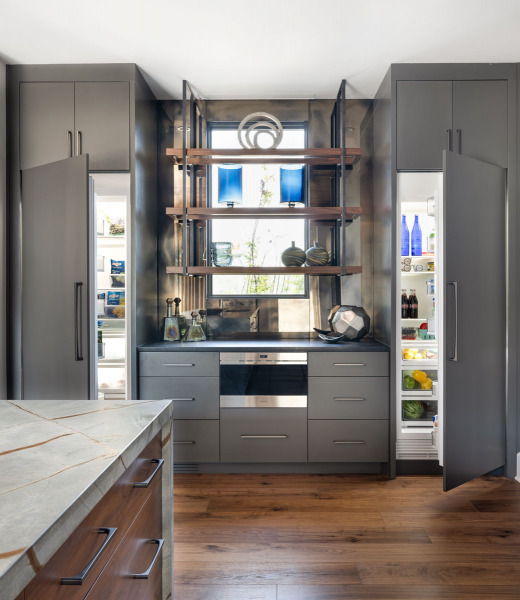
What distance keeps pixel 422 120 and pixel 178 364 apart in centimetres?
220

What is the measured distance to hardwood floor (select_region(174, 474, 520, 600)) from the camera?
1.77 metres

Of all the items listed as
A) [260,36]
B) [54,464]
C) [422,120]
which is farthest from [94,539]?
[422,120]

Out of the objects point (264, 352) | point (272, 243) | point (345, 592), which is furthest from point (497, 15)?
point (345, 592)

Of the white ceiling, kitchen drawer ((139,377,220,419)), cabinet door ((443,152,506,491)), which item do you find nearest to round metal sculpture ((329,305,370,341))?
cabinet door ((443,152,506,491))

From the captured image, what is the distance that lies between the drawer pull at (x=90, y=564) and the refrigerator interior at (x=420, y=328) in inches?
89.8

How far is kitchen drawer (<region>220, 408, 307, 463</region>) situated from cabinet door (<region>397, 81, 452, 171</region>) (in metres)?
1.77

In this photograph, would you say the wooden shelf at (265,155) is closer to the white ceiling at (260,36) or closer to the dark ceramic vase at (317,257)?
the white ceiling at (260,36)

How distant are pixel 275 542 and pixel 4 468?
5.22 ft

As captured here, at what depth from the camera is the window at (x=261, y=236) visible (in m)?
3.39

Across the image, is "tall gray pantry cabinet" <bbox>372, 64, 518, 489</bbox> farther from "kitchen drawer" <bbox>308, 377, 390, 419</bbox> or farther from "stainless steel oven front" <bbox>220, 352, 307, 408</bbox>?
"stainless steel oven front" <bbox>220, 352, 307, 408</bbox>

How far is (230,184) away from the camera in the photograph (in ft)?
10.3

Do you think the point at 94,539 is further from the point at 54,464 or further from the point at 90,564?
the point at 54,464

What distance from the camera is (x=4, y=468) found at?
0.83m

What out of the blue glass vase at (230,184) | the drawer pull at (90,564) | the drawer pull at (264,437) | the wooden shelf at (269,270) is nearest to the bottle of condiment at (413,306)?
the wooden shelf at (269,270)
